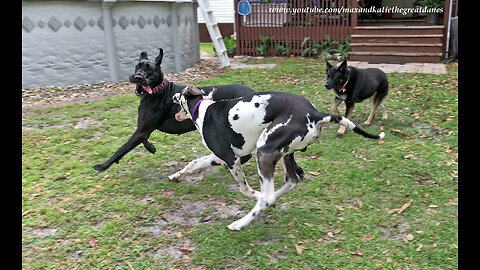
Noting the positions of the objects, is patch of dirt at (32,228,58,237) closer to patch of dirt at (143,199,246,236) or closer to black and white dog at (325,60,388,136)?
patch of dirt at (143,199,246,236)

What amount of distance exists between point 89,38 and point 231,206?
7544 mm

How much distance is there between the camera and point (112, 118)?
750 centimetres

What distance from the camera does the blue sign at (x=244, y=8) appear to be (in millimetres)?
15078

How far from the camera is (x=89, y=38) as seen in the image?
10.2 m

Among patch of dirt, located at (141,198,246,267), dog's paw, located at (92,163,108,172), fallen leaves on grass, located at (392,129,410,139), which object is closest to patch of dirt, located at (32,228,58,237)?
patch of dirt, located at (141,198,246,267)

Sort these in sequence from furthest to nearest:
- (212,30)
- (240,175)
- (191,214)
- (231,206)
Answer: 1. (212,30)
2. (231,206)
3. (191,214)
4. (240,175)

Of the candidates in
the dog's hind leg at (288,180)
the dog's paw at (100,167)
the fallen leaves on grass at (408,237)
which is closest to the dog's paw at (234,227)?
the dog's hind leg at (288,180)

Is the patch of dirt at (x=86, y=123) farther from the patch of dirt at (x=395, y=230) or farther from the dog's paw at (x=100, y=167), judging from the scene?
the patch of dirt at (x=395, y=230)

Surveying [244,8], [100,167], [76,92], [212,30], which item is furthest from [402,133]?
[244,8]

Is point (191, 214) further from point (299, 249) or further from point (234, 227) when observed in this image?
point (299, 249)

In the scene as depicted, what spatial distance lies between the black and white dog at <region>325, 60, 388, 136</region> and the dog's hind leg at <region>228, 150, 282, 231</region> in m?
3.05

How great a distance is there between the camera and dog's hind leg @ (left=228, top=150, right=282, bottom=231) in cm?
358

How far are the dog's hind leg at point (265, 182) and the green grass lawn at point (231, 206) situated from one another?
→ 140mm

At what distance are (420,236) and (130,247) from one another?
260 cm
